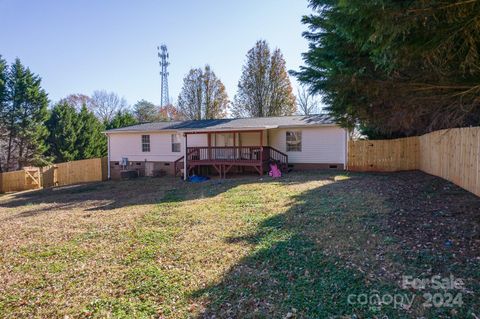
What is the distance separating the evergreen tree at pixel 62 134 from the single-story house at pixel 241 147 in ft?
25.7

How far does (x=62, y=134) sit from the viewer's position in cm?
2461

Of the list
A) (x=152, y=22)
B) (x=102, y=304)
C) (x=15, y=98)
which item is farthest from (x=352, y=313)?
(x=15, y=98)

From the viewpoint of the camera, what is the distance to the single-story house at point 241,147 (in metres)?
15.4

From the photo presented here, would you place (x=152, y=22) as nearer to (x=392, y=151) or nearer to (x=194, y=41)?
(x=194, y=41)

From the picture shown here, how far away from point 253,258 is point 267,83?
24032 millimetres

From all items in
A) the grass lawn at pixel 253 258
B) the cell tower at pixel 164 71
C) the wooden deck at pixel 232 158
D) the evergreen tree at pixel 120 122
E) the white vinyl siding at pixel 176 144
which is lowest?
the grass lawn at pixel 253 258

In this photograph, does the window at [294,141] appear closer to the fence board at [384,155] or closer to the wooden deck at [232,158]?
the wooden deck at [232,158]

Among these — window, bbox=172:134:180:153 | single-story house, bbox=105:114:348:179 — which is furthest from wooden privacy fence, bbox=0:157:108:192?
window, bbox=172:134:180:153

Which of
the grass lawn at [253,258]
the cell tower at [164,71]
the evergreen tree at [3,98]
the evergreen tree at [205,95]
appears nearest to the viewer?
the grass lawn at [253,258]

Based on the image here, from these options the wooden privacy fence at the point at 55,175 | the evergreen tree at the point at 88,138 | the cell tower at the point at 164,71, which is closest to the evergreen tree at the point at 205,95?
the evergreen tree at the point at 88,138

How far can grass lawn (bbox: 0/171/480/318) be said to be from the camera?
356cm

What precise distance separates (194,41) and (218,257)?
16719mm

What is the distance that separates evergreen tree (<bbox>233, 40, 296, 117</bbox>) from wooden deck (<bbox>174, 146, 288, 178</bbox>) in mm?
11688

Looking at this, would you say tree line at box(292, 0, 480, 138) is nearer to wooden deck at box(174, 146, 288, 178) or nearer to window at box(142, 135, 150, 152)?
wooden deck at box(174, 146, 288, 178)
